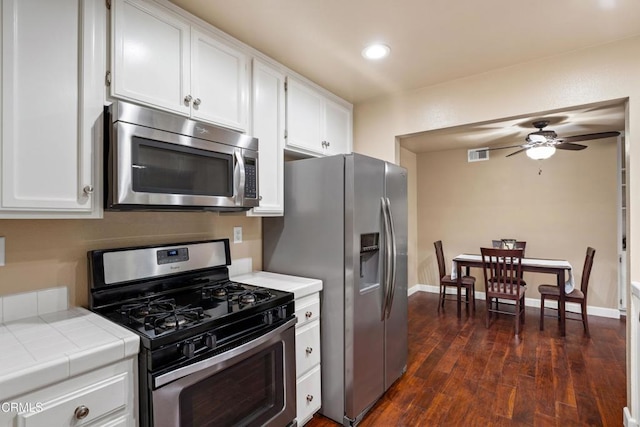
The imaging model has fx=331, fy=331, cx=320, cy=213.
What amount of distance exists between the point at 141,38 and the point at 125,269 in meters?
1.16

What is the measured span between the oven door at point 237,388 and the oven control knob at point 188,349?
49mm

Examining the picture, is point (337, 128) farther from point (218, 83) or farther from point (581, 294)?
A: point (581, 294)

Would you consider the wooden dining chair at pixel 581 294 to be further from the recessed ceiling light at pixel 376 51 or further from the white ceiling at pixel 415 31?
the recessed ceiling light at pixel 376 51

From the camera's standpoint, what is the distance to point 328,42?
2.14m

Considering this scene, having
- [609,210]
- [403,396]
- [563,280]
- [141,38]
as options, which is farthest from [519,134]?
[141,38]

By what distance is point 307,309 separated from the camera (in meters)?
2.08

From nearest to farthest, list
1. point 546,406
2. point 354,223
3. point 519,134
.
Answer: point 354,223
point 546,406
point 519,134

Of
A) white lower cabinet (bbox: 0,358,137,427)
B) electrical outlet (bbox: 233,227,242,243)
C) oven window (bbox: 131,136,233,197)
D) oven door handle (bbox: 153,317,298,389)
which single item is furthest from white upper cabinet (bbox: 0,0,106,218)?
electrical outlet (bbox: 233,227,242,243)

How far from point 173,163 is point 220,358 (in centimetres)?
96

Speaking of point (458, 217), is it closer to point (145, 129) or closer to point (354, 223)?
point (354, 223)

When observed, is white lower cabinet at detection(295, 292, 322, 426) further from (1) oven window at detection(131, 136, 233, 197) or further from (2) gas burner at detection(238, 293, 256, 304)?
Answer: (1) oven window at detection(131, 136, 233, 197)

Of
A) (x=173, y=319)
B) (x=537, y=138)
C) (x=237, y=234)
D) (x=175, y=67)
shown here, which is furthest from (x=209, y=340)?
(x=537, y=138)

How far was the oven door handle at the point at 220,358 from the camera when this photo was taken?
4.12ft

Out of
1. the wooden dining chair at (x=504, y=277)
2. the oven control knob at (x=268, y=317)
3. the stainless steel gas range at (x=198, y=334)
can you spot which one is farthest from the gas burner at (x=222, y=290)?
the wooden dining chair at (x=504, y=277)
